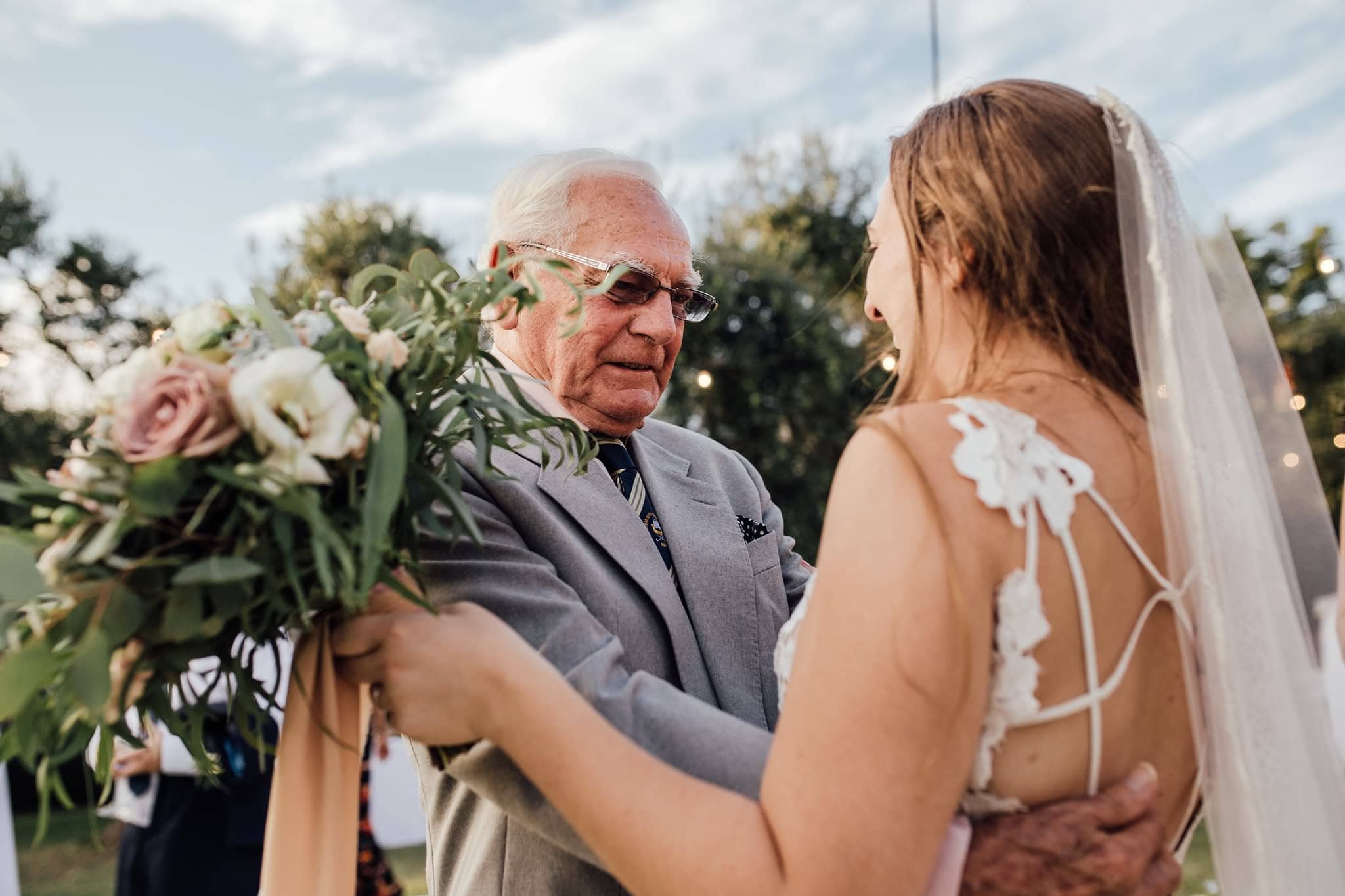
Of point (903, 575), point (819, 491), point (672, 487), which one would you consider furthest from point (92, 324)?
point (903, 575)

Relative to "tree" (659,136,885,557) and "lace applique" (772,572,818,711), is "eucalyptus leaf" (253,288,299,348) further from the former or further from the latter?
"tree" (659,136,885,557)

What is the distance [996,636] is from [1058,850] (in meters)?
0.35

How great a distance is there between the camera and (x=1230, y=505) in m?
1.78

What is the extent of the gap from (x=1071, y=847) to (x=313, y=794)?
125 centimetres

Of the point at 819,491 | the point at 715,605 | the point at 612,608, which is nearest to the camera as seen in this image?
the point at 612,608

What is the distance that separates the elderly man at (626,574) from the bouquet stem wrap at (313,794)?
208mm

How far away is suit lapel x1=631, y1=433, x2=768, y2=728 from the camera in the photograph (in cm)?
240

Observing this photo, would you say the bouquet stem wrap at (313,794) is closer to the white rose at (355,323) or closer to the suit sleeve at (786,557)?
the white rose at (355,323)

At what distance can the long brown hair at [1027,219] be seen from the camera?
5.63 ft

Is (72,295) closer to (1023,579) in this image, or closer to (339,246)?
(339,246)

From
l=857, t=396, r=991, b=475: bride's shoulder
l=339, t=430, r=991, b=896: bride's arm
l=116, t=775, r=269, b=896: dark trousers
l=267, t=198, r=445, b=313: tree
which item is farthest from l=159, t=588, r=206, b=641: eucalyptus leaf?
l=267, t=198, r=445, b=313: tree

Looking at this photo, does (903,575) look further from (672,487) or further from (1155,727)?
(672,487)

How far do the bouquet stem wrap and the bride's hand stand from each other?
0.10 meters

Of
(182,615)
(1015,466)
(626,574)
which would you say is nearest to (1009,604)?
(1015,466)
